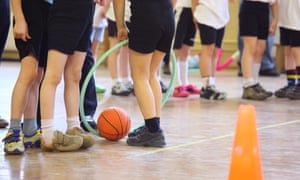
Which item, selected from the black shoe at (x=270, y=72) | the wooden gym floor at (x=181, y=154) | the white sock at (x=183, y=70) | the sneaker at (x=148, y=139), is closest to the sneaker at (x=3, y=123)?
the wooden gym floor at (x=181, y=154)

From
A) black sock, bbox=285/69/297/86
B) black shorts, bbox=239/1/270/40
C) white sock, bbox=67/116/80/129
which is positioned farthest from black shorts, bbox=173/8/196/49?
white sock, bbox=67/116/80/129

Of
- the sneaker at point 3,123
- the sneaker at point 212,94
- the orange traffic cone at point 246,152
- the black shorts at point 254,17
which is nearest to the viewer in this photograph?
the orange traffic cone at point 246,152

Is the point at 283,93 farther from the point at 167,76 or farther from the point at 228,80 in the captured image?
the point at 167,76

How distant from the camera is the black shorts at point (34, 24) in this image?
3000 mm

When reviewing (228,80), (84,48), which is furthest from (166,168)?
(228,80)

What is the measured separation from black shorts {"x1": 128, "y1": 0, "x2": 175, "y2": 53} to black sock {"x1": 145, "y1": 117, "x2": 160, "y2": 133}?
14.3 inches

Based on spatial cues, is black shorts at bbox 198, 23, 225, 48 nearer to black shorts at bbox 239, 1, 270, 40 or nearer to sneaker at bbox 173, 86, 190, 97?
black shorts at bbox 239, 1, 270, 40

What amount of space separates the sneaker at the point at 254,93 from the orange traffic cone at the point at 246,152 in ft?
9.77

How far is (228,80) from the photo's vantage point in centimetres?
701

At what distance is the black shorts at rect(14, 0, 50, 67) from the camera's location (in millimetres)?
3000

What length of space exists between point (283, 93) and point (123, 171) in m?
3.09

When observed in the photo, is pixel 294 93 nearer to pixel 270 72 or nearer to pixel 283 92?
pixel 283 92

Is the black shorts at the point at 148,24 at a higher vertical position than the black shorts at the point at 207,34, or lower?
higher

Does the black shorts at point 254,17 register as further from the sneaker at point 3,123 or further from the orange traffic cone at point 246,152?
the orange traffic cone at point 246,152
